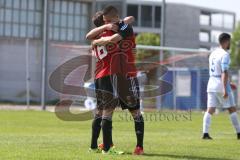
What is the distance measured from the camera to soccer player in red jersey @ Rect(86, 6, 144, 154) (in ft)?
34.8

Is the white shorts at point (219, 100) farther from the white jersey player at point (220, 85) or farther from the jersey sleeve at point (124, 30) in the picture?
the jersey sleeve at point (124, 30)

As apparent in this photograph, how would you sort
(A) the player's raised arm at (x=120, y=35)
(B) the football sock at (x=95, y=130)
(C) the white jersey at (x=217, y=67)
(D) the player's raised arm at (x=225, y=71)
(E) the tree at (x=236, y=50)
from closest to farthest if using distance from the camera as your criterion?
1. (A) the player's raised arm at (x=120, y=35)
2. (B) the football sock at (x=95, y=130)
3. (D) the player's raised arm at (x=225, y=71)
4. (C) the white jersey at (x=217, y=67)
5. (E) the tree at (x=236, y=50)

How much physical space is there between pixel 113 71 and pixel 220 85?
4.97 m

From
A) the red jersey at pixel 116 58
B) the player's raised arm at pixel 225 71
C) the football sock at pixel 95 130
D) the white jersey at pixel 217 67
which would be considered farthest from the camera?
the white jersey at pixel 217 67

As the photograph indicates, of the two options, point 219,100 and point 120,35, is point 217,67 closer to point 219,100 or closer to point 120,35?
point 219,100

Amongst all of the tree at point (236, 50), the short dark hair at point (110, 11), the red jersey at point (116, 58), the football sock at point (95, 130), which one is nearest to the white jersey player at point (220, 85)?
the football sock at point (95, 130)

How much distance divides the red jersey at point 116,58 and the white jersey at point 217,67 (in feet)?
14.6

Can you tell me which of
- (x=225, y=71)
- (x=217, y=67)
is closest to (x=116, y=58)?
(x=225, y=71)

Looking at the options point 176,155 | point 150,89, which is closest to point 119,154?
point 176,155

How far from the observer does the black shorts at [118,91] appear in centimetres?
1066

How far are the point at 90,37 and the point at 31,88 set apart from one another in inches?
1694

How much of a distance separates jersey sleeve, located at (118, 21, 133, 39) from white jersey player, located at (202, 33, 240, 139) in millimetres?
4470

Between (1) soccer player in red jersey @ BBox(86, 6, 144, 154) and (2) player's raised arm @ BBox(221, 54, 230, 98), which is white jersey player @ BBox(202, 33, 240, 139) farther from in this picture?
(1) soccer player in red jersey @ BBox(86, 6, 144, 154)

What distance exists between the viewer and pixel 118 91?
36.0 ft
